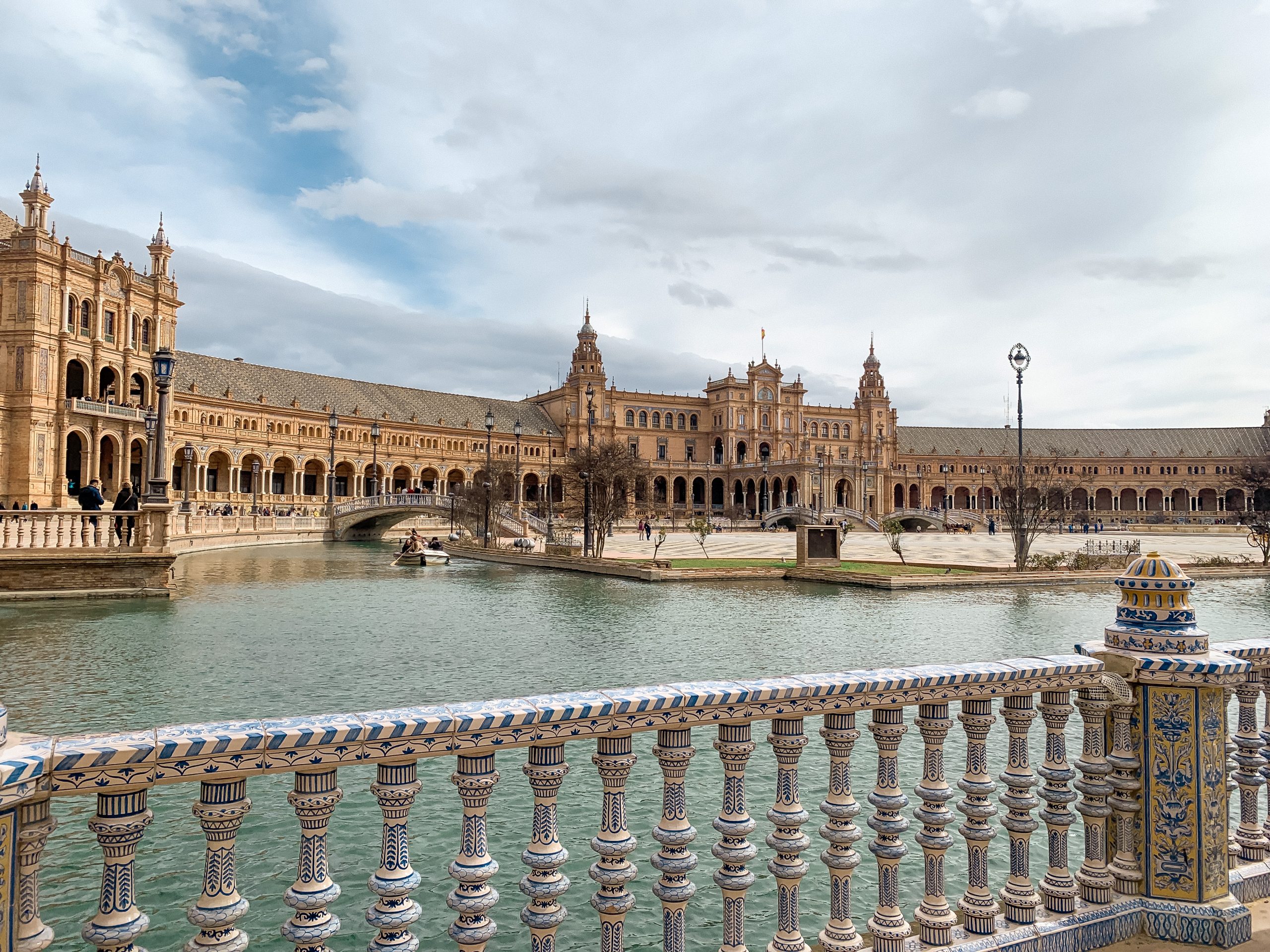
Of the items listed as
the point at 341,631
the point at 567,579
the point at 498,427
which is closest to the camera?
the point at 341,631

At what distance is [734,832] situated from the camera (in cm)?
310

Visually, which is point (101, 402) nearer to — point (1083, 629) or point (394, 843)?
point (1083, 629)

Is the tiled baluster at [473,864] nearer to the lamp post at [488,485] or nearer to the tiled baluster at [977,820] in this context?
the tiled baluster at [977,820]

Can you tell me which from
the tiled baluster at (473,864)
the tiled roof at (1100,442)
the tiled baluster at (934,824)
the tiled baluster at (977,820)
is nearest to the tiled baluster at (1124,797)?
the tiled baluster at (977,820)

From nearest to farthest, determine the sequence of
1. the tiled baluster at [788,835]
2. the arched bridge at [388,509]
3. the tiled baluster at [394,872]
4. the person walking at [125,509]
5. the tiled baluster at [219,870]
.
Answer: the tiled baluster at [219,870] < the tiled baluster at [394,872] < the tiled baluster at [788,835] < the person walking at [125,509] < the arched bridge at [388,509]

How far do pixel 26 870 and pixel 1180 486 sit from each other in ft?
458

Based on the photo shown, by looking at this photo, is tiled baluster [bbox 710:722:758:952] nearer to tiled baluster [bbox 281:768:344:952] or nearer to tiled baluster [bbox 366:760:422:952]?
tiled baluster [bbox 366:760:422:952]

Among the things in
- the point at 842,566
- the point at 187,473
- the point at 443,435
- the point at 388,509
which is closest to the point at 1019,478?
the point at 842,566

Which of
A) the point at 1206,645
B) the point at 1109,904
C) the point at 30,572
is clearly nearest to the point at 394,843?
the point at 1109,904

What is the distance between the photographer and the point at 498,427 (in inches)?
3856

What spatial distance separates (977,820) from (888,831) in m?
0.47

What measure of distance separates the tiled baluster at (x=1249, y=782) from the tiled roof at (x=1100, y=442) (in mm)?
122200

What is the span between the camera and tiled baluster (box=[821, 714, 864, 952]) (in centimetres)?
323

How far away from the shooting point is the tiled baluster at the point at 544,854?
286cm
